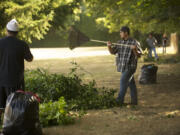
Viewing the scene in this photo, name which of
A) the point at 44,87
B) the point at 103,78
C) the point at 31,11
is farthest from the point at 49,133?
the point at 31,11

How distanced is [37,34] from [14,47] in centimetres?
1088

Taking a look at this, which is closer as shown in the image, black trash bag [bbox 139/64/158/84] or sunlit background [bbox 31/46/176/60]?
black trash bag [bbox 139/64/158/84]

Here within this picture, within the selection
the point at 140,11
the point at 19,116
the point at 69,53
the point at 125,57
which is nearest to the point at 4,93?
the point at 19,116

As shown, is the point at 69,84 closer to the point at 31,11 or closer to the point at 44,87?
the point at 44,87

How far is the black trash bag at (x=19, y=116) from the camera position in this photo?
5.41m

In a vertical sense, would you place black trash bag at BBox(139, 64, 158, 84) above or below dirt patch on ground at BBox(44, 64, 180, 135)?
above

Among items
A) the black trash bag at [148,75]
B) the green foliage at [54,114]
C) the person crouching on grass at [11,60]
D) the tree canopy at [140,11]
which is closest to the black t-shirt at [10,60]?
the person crouching on grass at [11,60]

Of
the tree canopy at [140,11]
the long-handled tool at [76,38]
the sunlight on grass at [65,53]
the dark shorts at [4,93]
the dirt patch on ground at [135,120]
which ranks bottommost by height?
the dirt patch on ground at [135,120]

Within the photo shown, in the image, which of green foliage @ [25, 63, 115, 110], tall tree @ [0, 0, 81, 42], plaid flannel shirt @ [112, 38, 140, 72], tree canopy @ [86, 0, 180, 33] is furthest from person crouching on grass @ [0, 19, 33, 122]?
tall tree @ [0, 0, 81, 42]

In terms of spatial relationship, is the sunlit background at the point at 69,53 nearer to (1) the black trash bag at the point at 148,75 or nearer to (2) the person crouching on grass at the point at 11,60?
(1) the black trash bag at the point at 148,75

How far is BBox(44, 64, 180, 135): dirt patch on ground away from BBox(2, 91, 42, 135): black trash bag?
27.7 inches

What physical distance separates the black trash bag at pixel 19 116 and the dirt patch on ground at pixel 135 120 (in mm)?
704

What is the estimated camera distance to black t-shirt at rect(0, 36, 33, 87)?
19.0 ft

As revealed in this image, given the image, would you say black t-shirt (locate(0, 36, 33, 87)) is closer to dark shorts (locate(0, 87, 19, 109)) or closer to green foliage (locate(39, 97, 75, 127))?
dark shorts (locate(0, 87, 19, 109))
